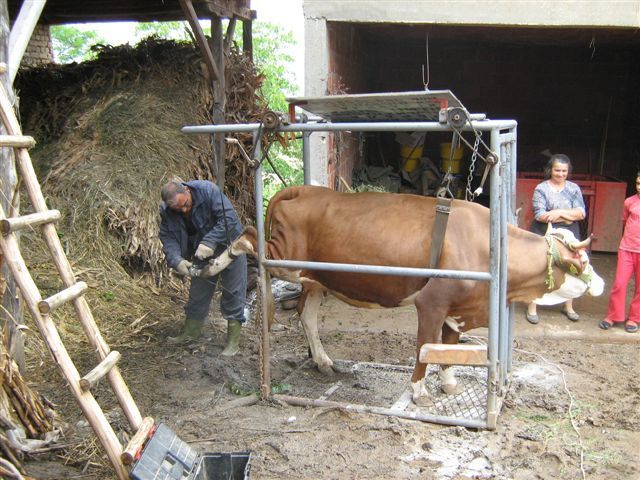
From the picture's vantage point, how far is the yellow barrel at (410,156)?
1116 cm

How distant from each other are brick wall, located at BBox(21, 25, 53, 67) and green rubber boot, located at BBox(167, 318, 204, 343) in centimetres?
654

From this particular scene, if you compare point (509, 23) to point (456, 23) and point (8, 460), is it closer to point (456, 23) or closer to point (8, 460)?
point (456, 23)

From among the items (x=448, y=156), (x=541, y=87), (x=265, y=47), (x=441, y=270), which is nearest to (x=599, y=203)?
(x=448, y=156)

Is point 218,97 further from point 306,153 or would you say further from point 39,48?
point 39,48

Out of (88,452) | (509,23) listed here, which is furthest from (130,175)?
(509,23)

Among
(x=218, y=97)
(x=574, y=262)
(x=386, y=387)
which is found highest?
(x=218, y=97)

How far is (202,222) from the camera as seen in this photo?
18.7 ft

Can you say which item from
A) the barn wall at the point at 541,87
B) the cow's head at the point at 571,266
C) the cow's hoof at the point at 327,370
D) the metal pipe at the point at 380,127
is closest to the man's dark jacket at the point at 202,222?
the metal pipe at the point at 380,127

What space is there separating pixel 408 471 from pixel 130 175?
476 cm

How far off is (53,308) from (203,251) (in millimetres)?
2150

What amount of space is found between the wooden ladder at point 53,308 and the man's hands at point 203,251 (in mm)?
1777

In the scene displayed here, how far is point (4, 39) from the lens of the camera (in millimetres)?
4180

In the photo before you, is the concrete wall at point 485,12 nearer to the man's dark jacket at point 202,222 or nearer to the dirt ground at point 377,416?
the man's dark jacket at point 202,222

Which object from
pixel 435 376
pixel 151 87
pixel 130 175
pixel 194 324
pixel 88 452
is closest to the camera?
pixel 88 452
